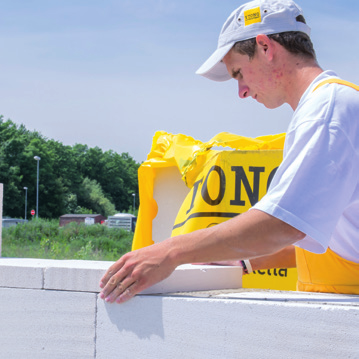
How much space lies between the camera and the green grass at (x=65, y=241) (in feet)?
55.5

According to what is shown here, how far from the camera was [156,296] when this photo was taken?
1853mm

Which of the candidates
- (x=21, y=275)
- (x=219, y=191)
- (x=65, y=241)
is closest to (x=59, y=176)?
(x=65, y=241)

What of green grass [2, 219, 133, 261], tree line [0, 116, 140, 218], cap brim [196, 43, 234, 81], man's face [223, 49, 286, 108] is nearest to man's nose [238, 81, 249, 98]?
man's face [223, 49, 286, 108]

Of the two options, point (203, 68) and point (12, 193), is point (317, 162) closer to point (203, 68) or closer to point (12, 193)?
point (203, 68)

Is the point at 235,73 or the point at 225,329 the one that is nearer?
the point at 225,329

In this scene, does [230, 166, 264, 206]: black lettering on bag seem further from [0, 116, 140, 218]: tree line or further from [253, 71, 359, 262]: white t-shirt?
[0, 116, 140, 218]: tree line

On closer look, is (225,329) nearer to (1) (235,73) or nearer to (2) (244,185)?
(1) (235,73)

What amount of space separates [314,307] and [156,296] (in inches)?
20.0

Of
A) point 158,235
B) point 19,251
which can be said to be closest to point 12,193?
point 19,251

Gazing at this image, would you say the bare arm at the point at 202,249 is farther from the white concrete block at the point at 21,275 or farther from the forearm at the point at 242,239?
the white concrete block at the point at 21,275

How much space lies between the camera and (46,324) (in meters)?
2.07

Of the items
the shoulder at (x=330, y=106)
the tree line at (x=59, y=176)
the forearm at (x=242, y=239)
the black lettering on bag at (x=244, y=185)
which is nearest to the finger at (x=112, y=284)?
the forearm at (x=242, y=239)

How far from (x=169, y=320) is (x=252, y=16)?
1016 millimetres

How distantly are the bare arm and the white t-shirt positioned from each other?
0.04 meters
